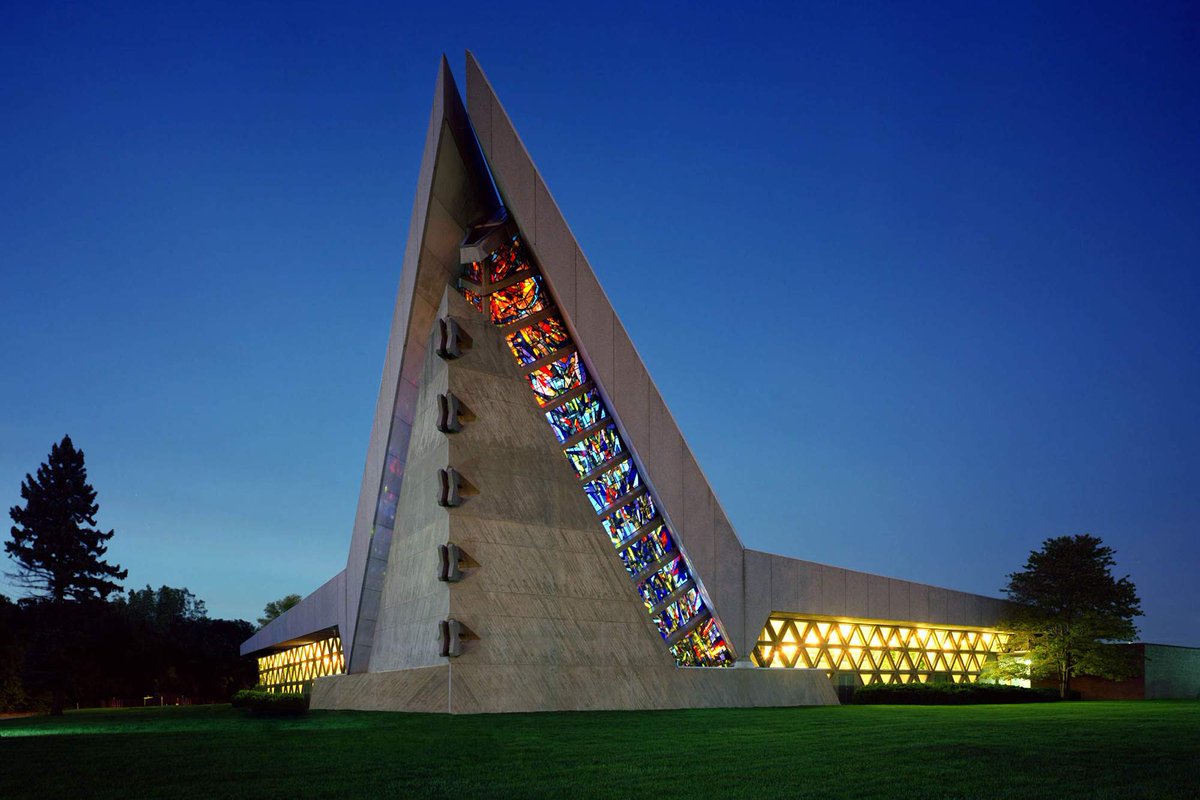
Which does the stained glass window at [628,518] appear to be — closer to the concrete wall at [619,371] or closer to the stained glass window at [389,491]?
the concrete wall at [619,371]

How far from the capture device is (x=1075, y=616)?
33.7 meters

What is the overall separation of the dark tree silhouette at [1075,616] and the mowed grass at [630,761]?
2055 centimetres

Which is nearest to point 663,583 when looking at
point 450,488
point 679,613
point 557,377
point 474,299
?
point 679,613

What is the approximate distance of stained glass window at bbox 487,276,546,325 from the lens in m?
21.7

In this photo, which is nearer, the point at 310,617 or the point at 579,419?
the point at 579,419

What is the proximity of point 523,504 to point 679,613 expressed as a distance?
5.52 m

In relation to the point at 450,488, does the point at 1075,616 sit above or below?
below

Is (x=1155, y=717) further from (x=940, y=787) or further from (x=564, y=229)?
(x=564, y=229)

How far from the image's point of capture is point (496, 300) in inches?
854

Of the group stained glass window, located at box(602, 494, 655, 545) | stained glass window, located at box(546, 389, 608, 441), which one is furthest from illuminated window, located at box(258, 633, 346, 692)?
stained glass window, located at box(546, 389, 608, 441)

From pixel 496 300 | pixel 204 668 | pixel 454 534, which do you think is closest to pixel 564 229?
pixel 496 300

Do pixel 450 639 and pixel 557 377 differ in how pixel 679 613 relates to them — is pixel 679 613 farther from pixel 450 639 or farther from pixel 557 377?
pixel 450 639

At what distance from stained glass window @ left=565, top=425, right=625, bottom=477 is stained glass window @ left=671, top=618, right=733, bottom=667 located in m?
4.93

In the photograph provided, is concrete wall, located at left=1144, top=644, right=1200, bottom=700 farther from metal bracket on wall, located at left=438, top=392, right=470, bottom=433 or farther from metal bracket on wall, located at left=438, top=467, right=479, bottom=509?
metal bracket on wall, located at left=438, top=392, right=470, bottom=433
